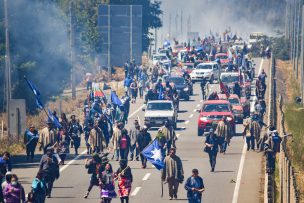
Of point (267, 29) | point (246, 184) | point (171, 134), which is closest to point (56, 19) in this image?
point (171, 134)

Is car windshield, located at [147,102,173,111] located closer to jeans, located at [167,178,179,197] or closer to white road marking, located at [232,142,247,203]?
white road marking, located at [232,142,247,203]

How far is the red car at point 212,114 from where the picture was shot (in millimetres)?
53406

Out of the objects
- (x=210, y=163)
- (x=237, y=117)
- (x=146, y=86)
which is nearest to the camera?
(x=210, y=163)

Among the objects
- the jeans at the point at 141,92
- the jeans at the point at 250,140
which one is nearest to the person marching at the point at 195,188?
the jeans at the point at 250,140

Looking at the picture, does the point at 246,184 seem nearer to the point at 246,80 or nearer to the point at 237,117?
the point at 237,117

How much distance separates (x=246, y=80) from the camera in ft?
237

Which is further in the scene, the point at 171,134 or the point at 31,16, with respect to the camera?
the point at 31,16

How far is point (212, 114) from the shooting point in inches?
2119

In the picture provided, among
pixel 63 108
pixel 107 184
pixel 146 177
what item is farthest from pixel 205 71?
pixel 107 184

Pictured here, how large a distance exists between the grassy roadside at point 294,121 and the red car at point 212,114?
9.65 feet

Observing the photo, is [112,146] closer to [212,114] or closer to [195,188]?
[212,114]

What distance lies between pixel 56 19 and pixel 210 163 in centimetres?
4850

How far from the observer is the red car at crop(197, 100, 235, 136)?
53.4 meters

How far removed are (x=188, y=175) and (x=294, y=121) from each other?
69.2ft
